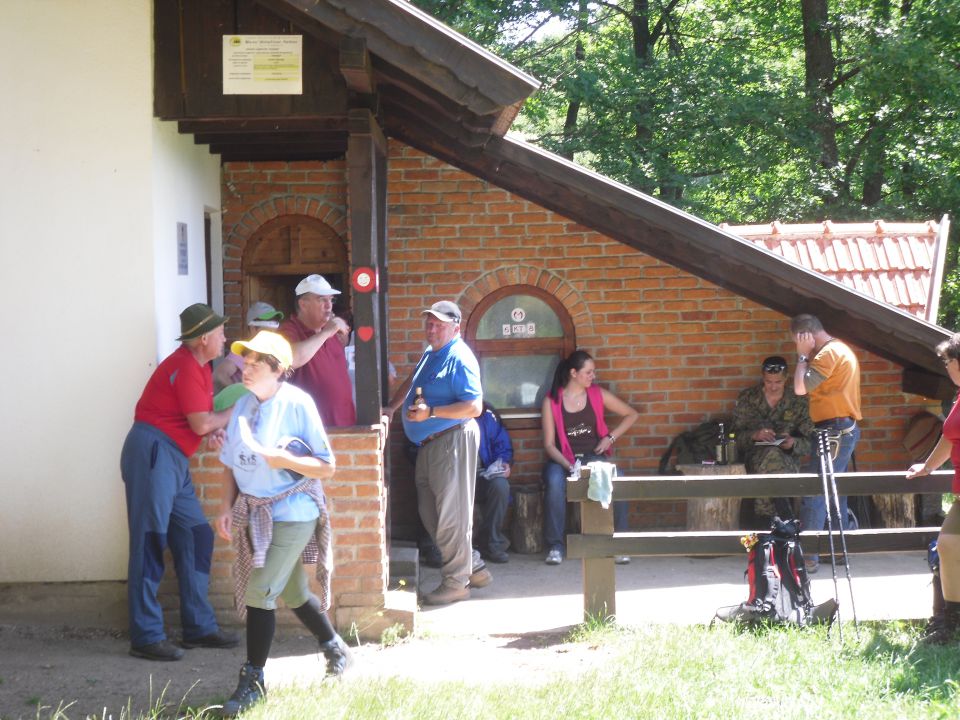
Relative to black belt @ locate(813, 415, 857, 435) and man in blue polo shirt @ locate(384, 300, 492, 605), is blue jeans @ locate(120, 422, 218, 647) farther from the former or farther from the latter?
black belt @ locate(813, 415, 857, 435)

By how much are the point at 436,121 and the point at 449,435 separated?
2169mm

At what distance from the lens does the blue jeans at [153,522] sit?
5.85 m

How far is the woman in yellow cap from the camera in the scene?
4.85 m

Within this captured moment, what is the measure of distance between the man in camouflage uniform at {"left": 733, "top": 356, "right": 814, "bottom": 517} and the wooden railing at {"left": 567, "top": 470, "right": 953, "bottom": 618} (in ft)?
7.31

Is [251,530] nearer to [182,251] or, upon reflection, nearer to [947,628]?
[182,251]

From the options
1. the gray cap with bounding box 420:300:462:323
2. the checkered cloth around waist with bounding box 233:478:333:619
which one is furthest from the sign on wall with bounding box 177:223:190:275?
the checkered cloth around waist with bounding box 233:478:333:619

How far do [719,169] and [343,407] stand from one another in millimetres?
11355

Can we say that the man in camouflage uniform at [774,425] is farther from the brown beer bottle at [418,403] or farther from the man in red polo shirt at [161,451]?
the man in red polo shirt at [161,451]

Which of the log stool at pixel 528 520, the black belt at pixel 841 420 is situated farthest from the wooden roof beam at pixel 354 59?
the black belt at pixel 841 420

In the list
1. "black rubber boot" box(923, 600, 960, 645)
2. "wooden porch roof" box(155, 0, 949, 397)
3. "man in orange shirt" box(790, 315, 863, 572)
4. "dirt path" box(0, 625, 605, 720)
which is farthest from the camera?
"man in orange shirt" box(790, 315, 863, 572)

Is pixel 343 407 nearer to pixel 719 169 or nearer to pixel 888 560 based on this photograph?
pixel 888 560

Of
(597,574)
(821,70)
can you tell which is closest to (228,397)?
(597,574)

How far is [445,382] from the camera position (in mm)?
7078

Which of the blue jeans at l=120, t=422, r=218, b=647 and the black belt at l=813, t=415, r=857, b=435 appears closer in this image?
the blue jeans at l=120, t=422, r=218, b=647
